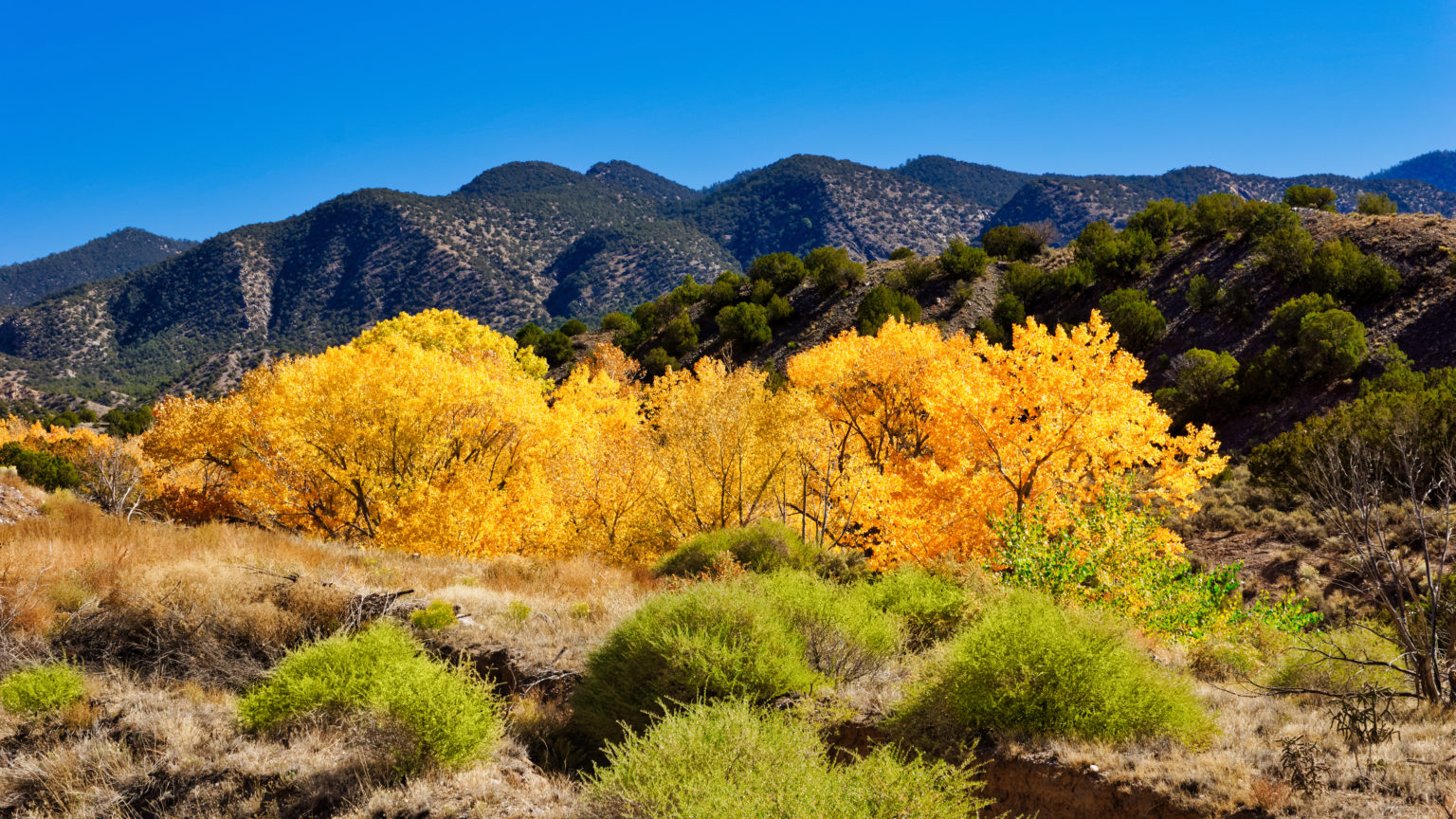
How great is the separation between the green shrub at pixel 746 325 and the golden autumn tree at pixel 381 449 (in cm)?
Answer: 3658

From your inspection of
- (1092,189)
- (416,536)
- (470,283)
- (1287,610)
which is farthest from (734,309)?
(1092,189)

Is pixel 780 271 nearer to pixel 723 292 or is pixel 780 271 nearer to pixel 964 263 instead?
pixel 723 292

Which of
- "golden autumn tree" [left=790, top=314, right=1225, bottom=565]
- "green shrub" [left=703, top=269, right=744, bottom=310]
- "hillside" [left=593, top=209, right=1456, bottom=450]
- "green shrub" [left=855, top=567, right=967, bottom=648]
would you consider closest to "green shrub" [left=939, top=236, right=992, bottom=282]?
"hillside" [left=593, top=209, right=1456, bottom=450]

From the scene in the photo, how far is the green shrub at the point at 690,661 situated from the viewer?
344 inches

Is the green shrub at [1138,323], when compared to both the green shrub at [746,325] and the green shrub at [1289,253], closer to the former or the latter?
the green shrub at [1289,253]

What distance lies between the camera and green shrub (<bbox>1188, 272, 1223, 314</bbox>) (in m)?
43.3

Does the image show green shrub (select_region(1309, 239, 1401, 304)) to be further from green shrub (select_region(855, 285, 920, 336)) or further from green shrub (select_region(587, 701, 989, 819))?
green shrub (select_region(587, 701, 989, 819))

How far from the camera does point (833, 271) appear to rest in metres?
62.3

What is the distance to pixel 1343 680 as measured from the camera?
8367 mm

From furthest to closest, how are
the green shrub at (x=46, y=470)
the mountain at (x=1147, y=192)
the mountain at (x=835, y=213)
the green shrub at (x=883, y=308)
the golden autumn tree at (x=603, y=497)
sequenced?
the mountain at (x=835, y=213)
the mountain at (x=1147, y=192)
the green shrub at (x=883, y=308)
the green shrub at (x=46, y=470)
the golden autumn tree at (x=603, y=497)

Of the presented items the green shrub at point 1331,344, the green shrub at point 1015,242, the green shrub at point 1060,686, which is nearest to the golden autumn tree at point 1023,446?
the green shrub at point 1060,686

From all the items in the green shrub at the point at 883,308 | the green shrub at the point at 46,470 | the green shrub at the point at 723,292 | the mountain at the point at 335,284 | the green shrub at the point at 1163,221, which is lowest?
the green shrub at the point at 46,470

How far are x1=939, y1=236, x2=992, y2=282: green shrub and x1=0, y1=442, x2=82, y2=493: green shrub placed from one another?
56.1m

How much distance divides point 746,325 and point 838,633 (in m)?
49.9
